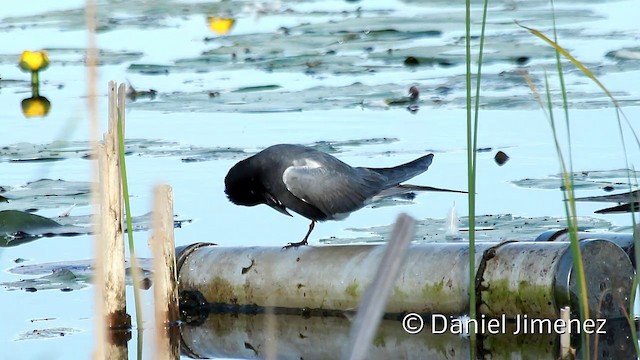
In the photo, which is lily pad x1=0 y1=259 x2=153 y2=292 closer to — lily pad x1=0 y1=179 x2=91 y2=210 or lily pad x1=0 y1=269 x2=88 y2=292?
lily pad x1=0 y1=269 x2=88 y2=292

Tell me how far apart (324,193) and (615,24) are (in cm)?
727

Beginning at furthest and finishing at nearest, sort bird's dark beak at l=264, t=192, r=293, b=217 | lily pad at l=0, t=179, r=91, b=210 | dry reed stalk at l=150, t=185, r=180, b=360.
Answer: lily pad at l=0, t=179, r=91, b=210, bird's dark beak at l=264, t=192, r=293, b=217, dry reed stalk at l=150, t=185, r=180, b=360

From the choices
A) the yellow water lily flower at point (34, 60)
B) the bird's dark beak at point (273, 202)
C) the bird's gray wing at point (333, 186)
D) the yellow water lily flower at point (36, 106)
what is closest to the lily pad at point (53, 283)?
the bird's dark beak at point (273, 202)

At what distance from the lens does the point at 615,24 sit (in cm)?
1173

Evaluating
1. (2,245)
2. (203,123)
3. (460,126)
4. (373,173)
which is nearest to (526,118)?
(460,126)

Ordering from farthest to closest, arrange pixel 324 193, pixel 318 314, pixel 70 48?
pixel 70 48 → pixel 324 193 → pixel 318 314

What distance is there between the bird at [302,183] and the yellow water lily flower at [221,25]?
709cm

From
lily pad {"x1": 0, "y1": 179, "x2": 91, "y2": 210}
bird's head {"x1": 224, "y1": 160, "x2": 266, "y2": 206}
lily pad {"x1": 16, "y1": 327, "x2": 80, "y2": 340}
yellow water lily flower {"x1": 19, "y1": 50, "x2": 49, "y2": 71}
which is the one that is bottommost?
lily pad {"x1": 16, "y1": 327, "x2": 80, "y2": 340}

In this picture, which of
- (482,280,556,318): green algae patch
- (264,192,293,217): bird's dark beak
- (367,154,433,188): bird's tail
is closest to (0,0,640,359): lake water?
(367,154,433,188): bird's tail

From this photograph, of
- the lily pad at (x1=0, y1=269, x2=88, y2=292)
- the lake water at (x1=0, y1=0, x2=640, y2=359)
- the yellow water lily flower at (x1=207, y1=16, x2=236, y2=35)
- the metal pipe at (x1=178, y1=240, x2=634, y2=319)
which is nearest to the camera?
the metal pipe at (x1=178, y1=240, x2=634, y2=319)

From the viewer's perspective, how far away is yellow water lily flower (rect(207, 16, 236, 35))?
1220 cm

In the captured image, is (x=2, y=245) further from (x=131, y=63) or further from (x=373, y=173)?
(x=131, y=63)

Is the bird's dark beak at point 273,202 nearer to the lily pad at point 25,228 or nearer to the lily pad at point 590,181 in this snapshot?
the lily pad at point 25,228

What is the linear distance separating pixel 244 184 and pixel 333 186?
1.11ft
